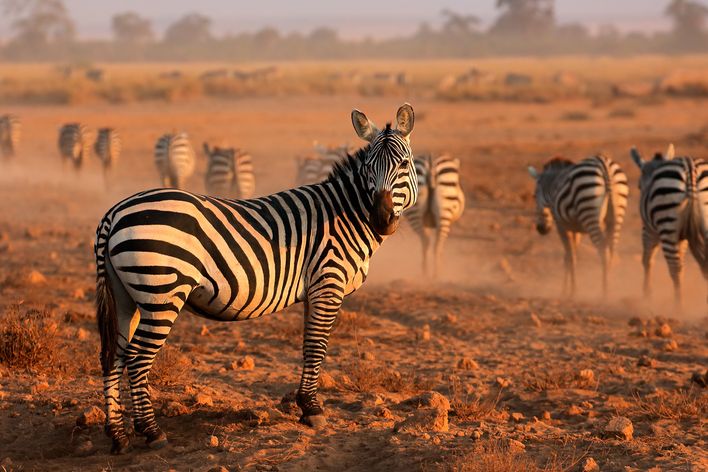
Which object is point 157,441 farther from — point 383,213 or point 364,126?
point 364,126

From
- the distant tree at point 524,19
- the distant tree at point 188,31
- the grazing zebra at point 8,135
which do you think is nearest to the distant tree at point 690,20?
the distant tree at point 524,19

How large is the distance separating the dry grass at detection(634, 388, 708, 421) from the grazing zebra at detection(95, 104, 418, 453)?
95.9 inches

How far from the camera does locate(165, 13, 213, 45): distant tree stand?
144 metres

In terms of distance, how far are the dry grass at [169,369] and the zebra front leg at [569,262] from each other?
575 centimetres

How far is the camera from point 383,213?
19.7 feet

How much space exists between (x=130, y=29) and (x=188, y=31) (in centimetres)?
901

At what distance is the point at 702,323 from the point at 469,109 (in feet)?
98.9

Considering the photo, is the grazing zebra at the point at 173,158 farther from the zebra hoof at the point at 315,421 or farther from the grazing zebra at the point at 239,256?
the zebra hoof at the point at 315,421

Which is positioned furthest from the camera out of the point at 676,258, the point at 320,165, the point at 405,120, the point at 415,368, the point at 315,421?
the point at 320,165

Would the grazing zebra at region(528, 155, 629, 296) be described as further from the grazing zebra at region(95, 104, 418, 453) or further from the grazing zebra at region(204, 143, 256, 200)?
the grazing zebra at region(204, 143, 256, 200)

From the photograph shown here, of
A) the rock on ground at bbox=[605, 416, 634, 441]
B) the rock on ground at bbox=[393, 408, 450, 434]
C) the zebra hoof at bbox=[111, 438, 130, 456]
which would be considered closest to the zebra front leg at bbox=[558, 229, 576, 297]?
the rock on ground at bbox=[605, 416, 634, 441]

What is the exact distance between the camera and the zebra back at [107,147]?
853 inches

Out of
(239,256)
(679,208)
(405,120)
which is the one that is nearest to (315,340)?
(239,256)

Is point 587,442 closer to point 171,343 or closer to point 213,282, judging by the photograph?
point 213,282
